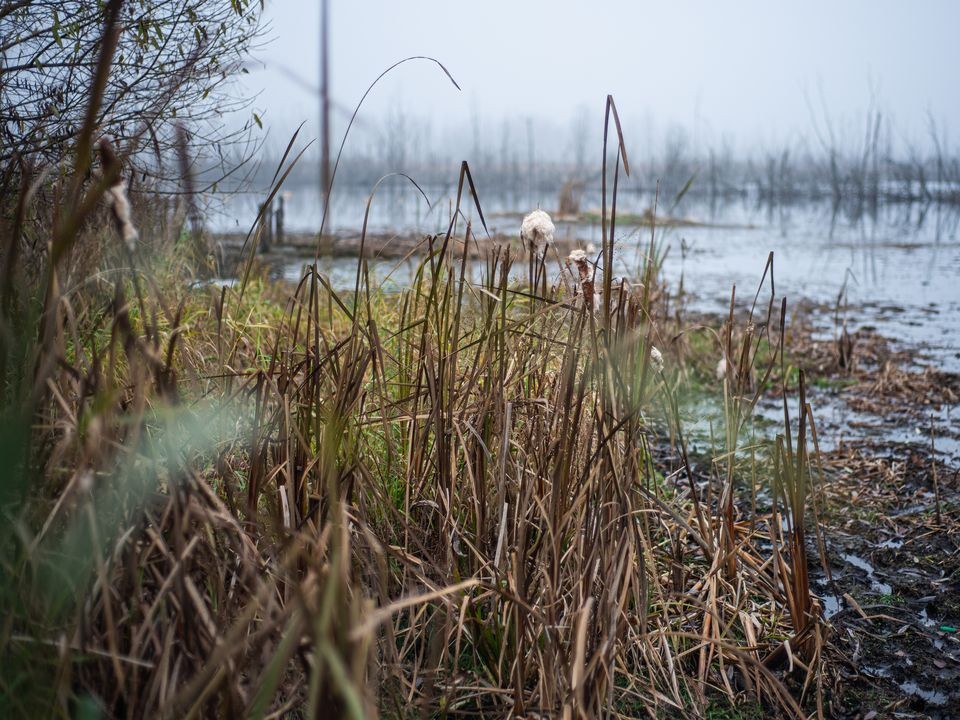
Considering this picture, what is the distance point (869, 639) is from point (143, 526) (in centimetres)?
186

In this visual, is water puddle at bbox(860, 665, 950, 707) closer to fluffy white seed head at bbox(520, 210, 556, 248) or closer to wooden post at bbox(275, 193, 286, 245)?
fluffy white seed head at bbox(520, 210, 556, 248)

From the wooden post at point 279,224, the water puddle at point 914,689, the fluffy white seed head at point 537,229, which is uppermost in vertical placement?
the wooden post at point 279,224

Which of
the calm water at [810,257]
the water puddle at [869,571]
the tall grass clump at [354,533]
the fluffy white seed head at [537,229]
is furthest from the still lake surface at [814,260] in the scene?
the water puddle at [869,571]

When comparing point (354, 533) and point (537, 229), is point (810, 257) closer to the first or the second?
point (537, 229)

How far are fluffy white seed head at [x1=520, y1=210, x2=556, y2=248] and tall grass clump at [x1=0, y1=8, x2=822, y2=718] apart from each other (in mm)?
156

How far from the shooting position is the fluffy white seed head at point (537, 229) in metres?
1.89

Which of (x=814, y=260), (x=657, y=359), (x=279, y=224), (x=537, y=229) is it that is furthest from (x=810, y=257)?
(x=537, y=229)

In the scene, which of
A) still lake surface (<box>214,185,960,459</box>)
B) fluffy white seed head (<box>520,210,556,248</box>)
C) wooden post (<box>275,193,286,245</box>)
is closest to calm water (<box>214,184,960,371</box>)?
still lake surface (<box>214,185,960,459</box>)

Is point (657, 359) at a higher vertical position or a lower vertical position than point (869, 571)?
higher

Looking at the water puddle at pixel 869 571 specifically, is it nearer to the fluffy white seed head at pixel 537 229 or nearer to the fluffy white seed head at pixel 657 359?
the fluffy white seed head at pixel 657 359

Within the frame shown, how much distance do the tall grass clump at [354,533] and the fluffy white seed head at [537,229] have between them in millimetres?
156

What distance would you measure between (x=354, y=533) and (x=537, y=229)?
84cm

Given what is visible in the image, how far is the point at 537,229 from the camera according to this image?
6.24 feet

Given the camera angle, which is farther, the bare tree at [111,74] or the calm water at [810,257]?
the calm water at [810,257]
